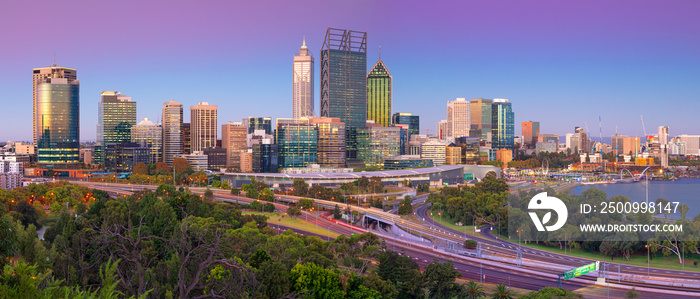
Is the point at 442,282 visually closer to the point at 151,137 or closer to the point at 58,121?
the point at 58,121

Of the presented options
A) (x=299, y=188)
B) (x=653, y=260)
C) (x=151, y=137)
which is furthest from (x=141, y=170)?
(x=653, y=260)

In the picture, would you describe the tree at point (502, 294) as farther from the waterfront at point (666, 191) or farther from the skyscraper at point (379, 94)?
the skyscraper at point (379, 94)

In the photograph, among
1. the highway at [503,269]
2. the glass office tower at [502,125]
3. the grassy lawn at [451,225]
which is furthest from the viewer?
the glass office tower at [502,125]

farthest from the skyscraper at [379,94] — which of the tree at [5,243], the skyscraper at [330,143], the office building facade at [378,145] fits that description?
the tree at [5,243]

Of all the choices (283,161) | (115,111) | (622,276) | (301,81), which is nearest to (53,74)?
(115,111)

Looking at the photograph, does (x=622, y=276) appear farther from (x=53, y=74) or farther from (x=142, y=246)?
(x=53, y=74)

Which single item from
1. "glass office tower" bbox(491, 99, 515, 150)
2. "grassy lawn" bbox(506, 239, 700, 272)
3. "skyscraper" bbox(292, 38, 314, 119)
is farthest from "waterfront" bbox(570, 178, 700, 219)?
"skyscraper" bbox(292, 38, 314, 119)
